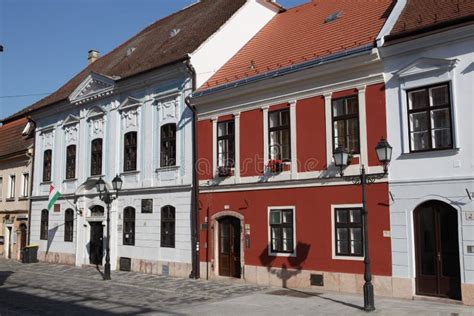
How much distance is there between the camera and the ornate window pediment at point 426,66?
43.8ft

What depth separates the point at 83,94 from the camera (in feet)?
84.8

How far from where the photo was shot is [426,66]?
13727 mm

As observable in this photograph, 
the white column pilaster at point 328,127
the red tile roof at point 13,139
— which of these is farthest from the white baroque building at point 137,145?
the white column pilaster at point 328,127

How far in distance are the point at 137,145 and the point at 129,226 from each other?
11.7 feet

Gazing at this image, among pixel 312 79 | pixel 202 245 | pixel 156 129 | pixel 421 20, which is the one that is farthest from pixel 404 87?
pixel 156 129

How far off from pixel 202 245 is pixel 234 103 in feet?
17.7

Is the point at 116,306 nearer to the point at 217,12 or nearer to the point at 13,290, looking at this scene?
the point at 13,290

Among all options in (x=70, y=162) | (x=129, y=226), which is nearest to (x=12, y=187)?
(x=70, y=162)

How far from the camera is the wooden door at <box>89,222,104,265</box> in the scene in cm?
Answer: 2422

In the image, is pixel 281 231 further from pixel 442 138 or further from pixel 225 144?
pixel 442 138

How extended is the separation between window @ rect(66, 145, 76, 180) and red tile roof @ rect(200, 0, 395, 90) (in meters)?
10.1

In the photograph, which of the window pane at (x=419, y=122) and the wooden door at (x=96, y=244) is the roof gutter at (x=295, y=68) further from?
the wooden door at (x=96, y=244)

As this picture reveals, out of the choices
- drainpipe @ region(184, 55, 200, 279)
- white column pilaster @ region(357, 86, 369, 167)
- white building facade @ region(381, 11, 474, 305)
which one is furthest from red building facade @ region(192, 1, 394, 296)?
white building facade @ region(381, 11, 474, 305)

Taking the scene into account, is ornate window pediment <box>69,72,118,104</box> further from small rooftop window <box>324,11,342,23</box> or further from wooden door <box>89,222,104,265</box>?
small rooftop window <box>324,11,342,23</box>
